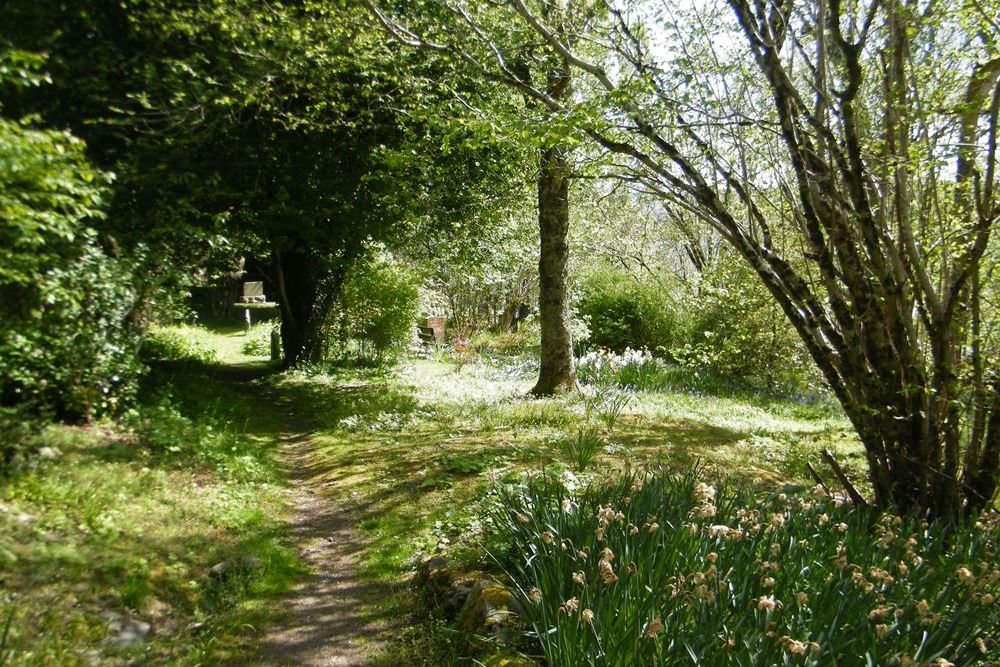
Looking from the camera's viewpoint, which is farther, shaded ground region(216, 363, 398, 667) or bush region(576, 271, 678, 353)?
bush region(576, 271, 678, 353)

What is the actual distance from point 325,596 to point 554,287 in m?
6.42

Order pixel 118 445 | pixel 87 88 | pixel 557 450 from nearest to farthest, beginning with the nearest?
pixel 118 445, pixel 557 450, pixel 87 88

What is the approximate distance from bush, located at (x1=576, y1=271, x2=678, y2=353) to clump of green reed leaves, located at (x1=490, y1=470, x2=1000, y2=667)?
45.0 feet

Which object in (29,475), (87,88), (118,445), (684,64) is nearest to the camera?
(29,475)

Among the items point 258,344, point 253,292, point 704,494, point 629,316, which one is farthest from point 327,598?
point 253,292

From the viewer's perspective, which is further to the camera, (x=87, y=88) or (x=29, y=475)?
(x=87, y=88)

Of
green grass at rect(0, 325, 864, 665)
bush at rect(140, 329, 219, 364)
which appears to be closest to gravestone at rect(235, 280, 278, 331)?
bush at rect(140, 329, 219, 364)

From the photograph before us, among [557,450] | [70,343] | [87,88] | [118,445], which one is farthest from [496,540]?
[87,88]

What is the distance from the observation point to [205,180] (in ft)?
29.5

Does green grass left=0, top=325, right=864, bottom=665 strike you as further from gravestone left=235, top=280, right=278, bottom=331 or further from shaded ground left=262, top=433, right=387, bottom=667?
gravestone left=235, top=280, right=278, bottom=331

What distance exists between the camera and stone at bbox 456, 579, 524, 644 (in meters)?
3.17

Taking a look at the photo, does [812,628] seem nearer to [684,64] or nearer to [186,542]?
[186,542]

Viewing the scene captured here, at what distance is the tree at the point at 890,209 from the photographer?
4.66m

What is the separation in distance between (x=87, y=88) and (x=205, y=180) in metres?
1.74
